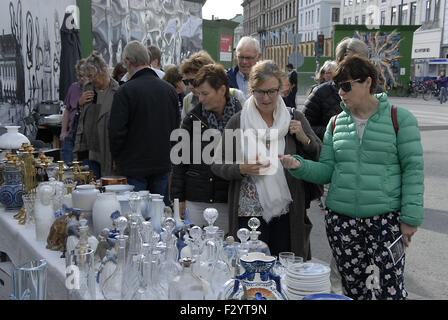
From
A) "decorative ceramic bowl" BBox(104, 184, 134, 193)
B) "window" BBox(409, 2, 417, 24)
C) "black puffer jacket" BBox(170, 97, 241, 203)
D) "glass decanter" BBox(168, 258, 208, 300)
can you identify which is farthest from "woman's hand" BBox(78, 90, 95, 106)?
"window" BBox(409, 2, 417, 24)

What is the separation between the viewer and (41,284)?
179 cm

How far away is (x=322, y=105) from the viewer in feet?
12.8

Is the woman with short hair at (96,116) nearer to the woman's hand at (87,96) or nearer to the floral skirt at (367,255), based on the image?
the woman's hand at (87,96)

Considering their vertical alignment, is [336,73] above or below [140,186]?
above

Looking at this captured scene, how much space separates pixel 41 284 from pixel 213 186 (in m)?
1.52

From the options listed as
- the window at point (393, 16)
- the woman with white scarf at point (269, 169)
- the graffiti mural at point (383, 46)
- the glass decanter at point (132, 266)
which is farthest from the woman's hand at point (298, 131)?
the window at point (393, 16)

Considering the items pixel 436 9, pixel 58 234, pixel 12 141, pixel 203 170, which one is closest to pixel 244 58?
pixel 203 170

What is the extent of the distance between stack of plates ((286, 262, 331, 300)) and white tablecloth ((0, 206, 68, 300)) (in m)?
0.95

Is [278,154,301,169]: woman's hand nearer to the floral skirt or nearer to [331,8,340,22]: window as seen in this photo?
the floral skirt

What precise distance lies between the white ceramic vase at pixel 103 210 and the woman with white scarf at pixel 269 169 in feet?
2.16
